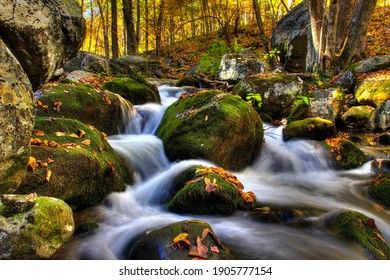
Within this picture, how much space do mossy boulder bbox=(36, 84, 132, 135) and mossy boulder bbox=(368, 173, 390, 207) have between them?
5.16m

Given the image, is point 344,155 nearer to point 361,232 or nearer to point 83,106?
point 361,232

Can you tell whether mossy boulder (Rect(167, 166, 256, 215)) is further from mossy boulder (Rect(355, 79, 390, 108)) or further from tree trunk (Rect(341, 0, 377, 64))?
tree trunk (Rect(341, 0, 377, 64))

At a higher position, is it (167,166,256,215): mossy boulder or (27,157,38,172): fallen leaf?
(27,157,38,172): fallen leaf

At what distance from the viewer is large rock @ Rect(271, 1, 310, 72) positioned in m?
14.6

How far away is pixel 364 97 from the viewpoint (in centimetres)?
1009

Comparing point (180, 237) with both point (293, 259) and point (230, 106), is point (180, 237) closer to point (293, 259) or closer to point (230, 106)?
point (293, 259)

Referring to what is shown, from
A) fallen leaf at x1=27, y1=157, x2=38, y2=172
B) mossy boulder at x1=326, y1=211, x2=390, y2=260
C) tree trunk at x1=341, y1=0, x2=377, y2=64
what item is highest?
tree trunk at x1=341, y1=0, x2=377, y2=64

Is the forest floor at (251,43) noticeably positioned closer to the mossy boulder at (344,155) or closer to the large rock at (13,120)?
the mossy boulder at (344,155)

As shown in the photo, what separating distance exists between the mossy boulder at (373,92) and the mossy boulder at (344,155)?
12.2ft

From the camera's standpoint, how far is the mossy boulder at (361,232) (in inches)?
127

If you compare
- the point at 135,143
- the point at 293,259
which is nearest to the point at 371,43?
the point at 135,143

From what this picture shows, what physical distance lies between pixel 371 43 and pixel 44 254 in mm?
18385

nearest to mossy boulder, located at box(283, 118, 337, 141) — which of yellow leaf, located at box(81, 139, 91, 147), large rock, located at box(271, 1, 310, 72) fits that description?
yellow leaf, located at box(81, 139, 91, 147)

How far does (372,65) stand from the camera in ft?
37.7
